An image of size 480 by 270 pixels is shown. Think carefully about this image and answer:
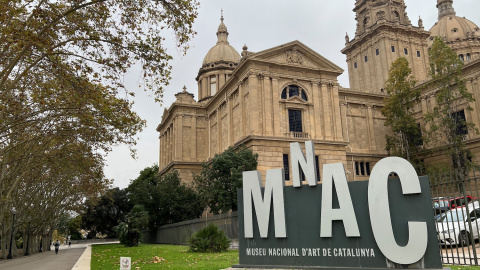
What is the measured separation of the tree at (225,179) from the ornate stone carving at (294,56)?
36.6 feet

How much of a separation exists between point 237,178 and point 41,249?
34515 mm

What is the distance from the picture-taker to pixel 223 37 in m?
68.1

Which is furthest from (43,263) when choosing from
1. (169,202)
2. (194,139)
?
(194,139)

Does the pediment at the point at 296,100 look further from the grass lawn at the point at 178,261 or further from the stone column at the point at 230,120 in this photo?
the grass lawn at the point at 178,261

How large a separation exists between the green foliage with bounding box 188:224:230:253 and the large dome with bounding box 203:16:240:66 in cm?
4738

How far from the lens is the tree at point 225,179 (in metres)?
30.9

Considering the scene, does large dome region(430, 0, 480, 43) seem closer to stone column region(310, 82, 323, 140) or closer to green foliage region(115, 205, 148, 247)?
stone column region(310, 82, 323, 140)

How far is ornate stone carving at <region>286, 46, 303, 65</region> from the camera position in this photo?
38812mm

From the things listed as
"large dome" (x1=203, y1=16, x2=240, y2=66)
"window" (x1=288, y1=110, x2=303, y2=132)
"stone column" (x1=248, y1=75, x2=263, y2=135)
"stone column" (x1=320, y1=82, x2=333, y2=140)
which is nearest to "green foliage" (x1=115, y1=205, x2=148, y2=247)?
"stone column" (x1=248, y1=75, x2=263, y2=135)

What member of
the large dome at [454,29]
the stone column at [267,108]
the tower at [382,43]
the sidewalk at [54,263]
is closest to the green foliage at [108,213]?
the stone column at [267,108]

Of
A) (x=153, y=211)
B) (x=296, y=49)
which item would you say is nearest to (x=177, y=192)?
(x=153, y=211)

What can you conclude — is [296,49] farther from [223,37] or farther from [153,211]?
[223,37]

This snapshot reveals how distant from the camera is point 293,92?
128 ft

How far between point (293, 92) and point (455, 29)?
53920 millimetres
